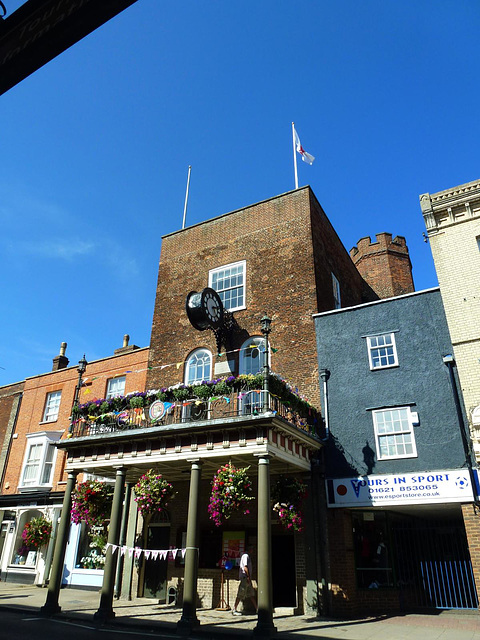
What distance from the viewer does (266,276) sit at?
63.0 ft

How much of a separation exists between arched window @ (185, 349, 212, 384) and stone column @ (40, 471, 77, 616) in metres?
5.56

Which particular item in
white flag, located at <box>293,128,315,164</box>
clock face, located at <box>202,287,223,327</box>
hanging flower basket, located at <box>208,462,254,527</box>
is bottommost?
hanging flower basket, located at <box>208,462,254,527</box>

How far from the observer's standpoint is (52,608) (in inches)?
530

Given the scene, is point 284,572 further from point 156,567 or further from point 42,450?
point 42,450

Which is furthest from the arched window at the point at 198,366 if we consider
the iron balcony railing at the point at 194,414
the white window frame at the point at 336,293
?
the white window frame at the point at 336,293

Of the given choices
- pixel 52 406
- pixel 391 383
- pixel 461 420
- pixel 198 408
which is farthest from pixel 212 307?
pixel 52 406

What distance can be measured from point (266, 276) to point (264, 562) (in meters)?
11.1

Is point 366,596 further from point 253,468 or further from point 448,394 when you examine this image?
point 448,394

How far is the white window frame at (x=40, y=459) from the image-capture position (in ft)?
79.0

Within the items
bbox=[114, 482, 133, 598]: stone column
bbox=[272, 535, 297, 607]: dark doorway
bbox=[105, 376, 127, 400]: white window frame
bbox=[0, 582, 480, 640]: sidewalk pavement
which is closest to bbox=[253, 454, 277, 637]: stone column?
bbox=[0, 582, 480, 640]: sidewalk pavement

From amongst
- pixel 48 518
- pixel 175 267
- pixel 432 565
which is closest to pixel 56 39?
pixel 432 565

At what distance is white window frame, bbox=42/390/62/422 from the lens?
86.0 ft

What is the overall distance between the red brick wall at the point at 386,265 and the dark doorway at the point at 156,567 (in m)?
18.2

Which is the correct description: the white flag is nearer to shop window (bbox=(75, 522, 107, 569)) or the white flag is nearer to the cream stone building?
the cream stone building
